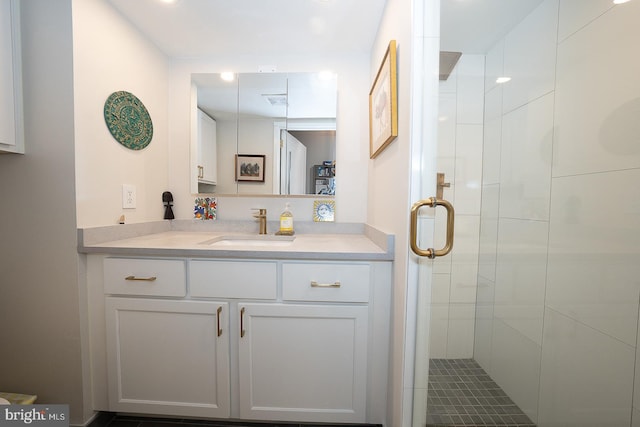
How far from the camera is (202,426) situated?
1.25 metres

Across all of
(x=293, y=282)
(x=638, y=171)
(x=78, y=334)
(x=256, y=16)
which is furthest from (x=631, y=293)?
(x=78, y=334)

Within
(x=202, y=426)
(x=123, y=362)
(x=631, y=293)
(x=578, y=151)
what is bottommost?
(x=202, y=426)

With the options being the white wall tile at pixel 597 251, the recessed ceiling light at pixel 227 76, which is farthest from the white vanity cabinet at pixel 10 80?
the white wall tile at pixel 597 251

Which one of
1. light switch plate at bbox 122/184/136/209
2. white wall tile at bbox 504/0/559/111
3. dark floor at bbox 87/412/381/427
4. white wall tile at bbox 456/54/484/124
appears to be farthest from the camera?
light switch plate at bbox 122/184/136/209

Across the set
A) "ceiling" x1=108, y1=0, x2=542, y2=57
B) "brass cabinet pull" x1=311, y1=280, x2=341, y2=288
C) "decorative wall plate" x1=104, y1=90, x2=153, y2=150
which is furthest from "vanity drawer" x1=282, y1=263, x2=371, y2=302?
"ceiling" x1=108, y1=0, x2=542, y2=57

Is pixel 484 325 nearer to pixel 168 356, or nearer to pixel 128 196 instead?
pixel 168 356

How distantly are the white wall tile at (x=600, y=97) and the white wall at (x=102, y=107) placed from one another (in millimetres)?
Result: 1860

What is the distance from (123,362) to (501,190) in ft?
5.87

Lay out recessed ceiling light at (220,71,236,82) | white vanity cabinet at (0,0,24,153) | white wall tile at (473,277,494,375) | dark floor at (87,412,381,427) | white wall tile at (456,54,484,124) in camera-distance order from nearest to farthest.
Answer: white wall tile at (456,54,484,124) < white wall tile at (473,277,494,375) < white vanity cabinet at (0,0,24,153) < dark floor at (87,412,381,427) < recessed ceiling light at (220,71,236,82)

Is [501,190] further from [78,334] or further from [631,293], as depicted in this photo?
[78,334]

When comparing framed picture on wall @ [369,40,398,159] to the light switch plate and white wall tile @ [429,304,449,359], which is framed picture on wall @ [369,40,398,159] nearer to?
white wall tile @ [429,304,449,359]

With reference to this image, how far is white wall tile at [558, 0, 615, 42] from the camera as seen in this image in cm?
67

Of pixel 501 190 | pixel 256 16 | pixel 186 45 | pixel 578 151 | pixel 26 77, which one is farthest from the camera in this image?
pixel 186 45

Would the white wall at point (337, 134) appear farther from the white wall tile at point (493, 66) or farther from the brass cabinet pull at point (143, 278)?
the white wall tile at point (493, 66)
